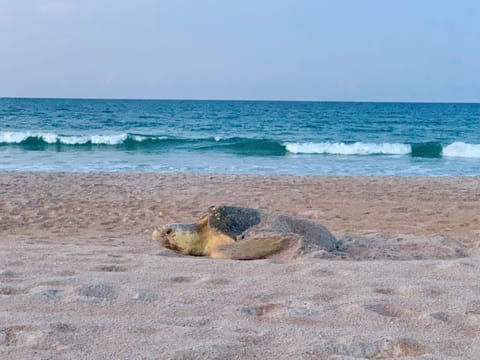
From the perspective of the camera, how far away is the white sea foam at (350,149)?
75.5 ft

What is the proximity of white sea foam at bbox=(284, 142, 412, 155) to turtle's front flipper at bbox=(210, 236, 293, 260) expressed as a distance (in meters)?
18.3

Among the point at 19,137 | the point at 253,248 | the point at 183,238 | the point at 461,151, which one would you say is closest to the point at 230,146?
the point at 461,151

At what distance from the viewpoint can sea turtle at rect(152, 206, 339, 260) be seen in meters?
4.71

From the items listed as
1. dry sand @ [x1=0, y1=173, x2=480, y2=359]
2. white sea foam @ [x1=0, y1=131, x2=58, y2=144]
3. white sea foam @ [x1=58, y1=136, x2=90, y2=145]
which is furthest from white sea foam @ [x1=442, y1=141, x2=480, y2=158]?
dry sand @ [x1=0, y1=173, x2=480, y2=359]

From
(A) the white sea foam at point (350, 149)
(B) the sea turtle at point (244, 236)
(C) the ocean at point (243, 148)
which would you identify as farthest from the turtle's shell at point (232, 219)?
(A) the white sea foam at point (350, 149)

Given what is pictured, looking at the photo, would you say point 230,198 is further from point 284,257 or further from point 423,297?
point 423,297

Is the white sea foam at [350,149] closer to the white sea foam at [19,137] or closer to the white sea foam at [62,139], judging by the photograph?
the white sea foam at [62,139]

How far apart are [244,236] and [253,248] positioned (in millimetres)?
163

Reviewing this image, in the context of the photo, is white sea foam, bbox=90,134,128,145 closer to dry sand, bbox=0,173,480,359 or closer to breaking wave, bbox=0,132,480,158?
breaking wave, bbox=0,132,480,158

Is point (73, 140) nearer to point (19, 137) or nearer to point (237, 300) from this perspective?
point (19, 137)

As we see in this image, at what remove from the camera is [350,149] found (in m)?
23.3

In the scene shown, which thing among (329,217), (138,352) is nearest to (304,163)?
(329,217)

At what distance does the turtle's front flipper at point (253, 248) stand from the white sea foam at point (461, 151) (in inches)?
736

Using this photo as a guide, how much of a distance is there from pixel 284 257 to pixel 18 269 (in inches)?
74.2
